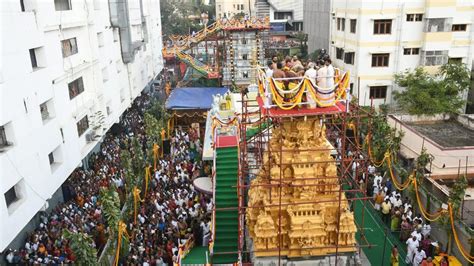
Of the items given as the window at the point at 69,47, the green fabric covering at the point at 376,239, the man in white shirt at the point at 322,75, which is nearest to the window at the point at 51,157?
the window at the point at 69,47

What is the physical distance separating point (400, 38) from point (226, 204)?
1994 cm

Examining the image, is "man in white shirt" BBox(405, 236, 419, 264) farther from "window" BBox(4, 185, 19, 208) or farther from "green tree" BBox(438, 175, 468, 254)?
"window" BBox(4, 185, 19, 208)

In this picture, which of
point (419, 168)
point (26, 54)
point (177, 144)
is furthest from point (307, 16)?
point (26, 54)

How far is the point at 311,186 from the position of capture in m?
13.0

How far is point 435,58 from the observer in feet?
99.6

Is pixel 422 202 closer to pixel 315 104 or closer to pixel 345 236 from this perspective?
pixel 345 236

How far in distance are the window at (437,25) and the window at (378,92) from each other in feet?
16.0

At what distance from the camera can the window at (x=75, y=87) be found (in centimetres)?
2247

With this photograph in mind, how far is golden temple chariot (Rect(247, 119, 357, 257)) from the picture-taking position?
1291cm

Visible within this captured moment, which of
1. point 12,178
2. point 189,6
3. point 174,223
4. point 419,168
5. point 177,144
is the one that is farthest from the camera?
point 189,6

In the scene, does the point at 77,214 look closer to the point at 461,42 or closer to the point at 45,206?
the point at 45,206

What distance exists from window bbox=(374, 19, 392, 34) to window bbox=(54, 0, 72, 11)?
19.9m

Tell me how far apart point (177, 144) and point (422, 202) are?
15051 mm

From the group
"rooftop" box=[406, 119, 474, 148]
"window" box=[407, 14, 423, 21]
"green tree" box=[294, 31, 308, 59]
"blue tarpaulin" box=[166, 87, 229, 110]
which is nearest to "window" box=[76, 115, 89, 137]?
"blue tarpaulin" box=[166, 87, 229, 110]
